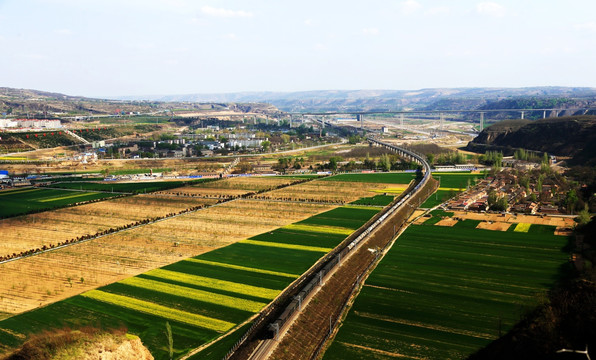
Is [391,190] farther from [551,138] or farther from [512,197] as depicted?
[551,138]

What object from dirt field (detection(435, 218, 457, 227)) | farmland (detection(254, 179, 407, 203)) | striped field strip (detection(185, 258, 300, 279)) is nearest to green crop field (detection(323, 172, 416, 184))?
farmland (detection(254, 179, 407, 203))

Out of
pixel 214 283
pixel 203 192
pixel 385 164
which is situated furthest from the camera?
pixel 385 164

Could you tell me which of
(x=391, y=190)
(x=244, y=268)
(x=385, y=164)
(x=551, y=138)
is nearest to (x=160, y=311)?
(x=244, y=268)

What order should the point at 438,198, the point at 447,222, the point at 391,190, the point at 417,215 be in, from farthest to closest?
the point at 391,190
the point at 438,198
the point at 417,215
the point at 447,222

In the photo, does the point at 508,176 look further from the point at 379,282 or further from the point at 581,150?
the point at 379,282

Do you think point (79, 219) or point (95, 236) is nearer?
point (95, 236)

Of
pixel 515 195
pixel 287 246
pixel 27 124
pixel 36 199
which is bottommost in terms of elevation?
pixel 36 199
